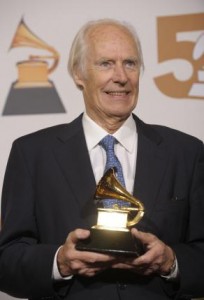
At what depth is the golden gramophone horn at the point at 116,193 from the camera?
4.72ft

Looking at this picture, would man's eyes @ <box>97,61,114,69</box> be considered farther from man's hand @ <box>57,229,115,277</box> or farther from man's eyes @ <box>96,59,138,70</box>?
man's hand @ <box>57,229,115,277</box>

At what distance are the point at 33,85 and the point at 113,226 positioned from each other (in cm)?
103

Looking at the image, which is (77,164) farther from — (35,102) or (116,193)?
(35,102)

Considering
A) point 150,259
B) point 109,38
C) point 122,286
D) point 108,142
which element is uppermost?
point 109,38

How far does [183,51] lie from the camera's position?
2.27 metres

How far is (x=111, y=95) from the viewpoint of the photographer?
1.73 metres

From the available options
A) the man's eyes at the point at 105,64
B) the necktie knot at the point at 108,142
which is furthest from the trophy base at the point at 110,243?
the man's eyes at the point at 105,64

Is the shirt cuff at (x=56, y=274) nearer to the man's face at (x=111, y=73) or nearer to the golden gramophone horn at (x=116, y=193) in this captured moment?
the golden gramophone horn at (x=116, y=193)

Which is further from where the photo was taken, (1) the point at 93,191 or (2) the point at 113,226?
(1) the point at 93,191

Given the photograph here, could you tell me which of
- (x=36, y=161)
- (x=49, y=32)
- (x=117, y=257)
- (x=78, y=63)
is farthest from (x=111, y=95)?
(x=49, y=32)

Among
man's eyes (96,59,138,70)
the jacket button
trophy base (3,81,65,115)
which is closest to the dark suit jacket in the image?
the jacket button

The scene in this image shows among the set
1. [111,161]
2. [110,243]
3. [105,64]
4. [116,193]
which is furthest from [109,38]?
[110,243]

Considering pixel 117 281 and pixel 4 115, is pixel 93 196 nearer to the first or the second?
pixel 117 281

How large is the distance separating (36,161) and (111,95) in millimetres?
316
